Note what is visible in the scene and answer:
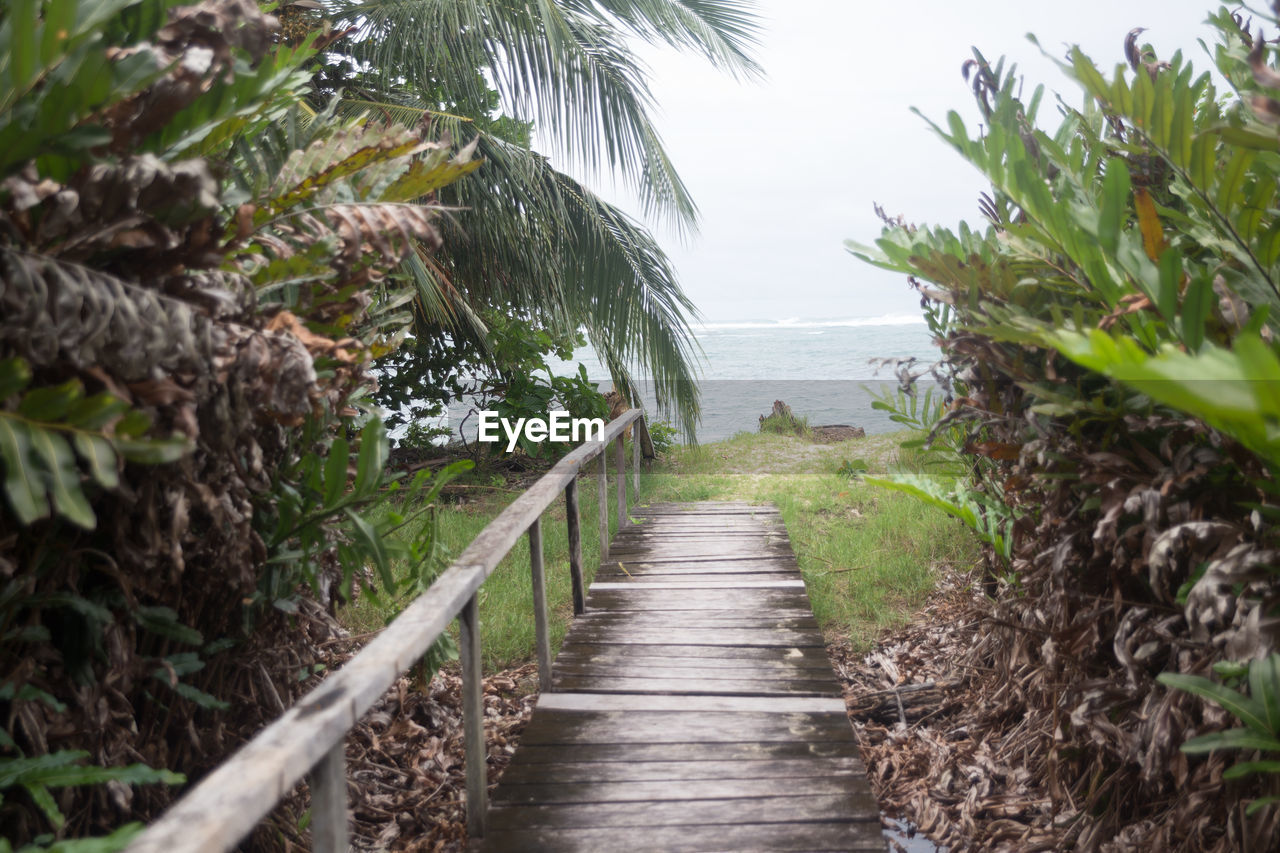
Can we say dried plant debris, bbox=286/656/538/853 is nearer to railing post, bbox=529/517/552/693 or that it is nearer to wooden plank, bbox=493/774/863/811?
wooden plank, bbox=493/774/863/811

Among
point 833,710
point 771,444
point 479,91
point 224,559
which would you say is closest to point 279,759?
point 224,559

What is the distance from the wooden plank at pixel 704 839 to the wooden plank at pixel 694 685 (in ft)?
2.63

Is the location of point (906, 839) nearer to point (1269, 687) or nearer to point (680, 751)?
point (680, 751)

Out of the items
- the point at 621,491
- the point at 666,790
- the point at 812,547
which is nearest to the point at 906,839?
the point at 666,790

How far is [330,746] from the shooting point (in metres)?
1.28

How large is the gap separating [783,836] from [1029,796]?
0.83 metres

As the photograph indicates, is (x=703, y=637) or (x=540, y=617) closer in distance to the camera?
(x=540, y=617)

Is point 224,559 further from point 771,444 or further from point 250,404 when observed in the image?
point 771,444

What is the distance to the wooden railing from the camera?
37.7 inches

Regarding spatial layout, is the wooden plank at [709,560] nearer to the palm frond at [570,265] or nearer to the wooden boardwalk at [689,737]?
the wooden boardwalk at [689,737]

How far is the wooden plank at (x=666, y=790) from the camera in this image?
2229mm

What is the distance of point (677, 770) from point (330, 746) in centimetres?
133

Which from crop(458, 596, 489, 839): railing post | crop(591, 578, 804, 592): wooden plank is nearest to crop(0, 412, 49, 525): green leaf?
crop(458, 596, 489, 839): railing post

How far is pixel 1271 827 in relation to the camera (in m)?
1.37
